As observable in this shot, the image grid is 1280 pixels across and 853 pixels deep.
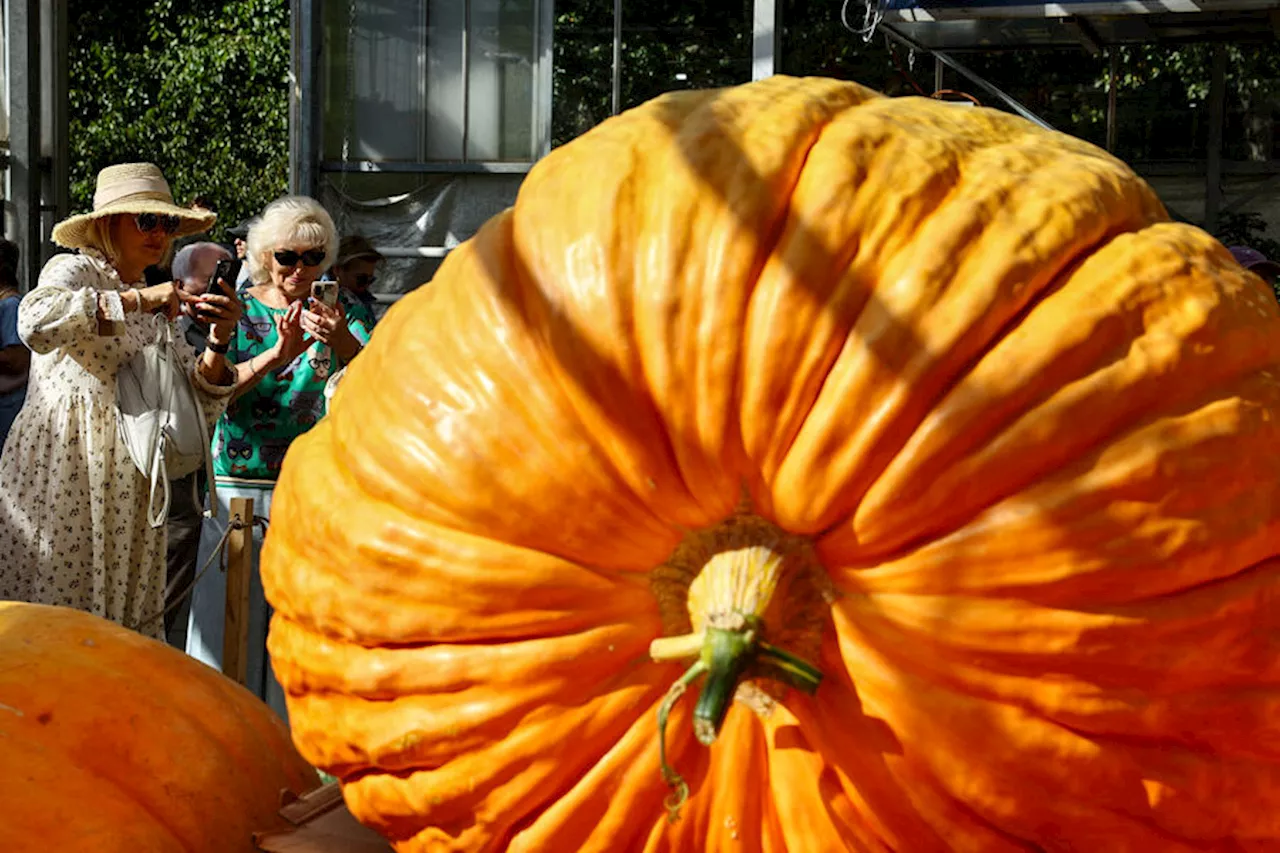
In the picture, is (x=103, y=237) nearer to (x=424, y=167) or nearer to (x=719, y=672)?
(x=719, y=672)

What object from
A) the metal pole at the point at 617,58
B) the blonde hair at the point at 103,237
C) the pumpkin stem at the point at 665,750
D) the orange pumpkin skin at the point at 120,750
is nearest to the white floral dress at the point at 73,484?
the blonde hair at the point at 103,237

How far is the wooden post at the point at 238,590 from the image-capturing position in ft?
14.0

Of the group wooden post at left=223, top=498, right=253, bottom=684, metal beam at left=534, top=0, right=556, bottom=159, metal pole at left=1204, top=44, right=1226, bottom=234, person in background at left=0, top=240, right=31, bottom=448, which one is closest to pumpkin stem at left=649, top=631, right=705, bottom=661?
wooden post at left=223, top=498, right=253, bottom=684

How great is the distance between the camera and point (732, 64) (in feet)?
Answer: 37.3

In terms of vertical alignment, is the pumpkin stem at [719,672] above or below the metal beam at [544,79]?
below

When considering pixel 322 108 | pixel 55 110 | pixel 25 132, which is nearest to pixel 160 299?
Answer: pixel 25 132

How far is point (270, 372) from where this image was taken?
4.66 meters

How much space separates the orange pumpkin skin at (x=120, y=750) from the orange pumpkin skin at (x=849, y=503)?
476 mm

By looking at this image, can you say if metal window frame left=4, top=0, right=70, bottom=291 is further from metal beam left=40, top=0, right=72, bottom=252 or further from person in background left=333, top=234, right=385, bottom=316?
person in background left=333, top=234, right=385, bottom=316

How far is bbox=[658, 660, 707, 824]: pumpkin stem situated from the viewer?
1184 millimetres

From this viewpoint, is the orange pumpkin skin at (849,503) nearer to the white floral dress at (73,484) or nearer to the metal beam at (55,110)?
the white floral dress at (73,484)

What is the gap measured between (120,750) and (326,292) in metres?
2.77

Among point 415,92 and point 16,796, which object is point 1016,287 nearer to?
point 16,796

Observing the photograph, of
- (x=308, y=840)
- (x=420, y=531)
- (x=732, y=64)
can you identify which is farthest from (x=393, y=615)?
(x=732, y=64)
